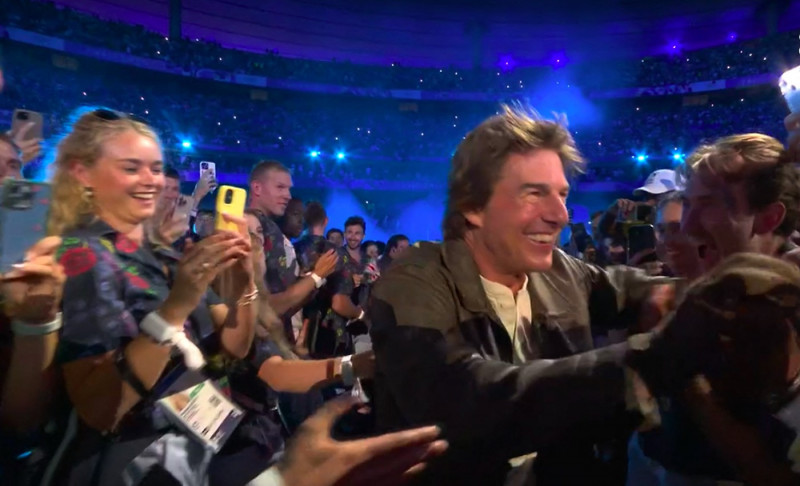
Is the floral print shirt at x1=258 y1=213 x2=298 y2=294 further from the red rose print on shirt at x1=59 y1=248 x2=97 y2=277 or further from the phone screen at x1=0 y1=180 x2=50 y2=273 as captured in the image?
the phone screen at x1=0 y1=180 x2=50 y2=273

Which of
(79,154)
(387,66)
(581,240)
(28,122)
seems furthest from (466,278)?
(387,66)

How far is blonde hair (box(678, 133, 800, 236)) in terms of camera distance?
159 cm

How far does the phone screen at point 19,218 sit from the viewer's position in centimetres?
139

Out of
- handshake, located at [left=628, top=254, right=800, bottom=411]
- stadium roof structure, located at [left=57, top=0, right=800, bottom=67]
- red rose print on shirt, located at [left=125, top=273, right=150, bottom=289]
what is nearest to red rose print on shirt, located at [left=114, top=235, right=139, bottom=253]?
red rose print on shirt, located at [left=125, top=273, right=150, bottom=289]

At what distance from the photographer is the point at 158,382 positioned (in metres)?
1.65

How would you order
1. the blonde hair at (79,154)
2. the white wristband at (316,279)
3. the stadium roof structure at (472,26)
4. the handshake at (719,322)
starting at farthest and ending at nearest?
1. the stadium roof structure at (472,26)
2. the white wristband at (316,279)
3. the blonde hair at (79,154)
4. the handshake at (719,322)

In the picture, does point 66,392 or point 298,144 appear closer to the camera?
point 66,392

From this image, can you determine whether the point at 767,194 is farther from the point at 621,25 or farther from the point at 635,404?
the point at 621,25

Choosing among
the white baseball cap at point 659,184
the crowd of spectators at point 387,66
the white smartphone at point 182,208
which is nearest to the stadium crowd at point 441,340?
the white smartphone at point 182,208

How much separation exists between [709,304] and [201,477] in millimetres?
1436

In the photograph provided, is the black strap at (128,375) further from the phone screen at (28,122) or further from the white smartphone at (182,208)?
the phone screen at (28,122)

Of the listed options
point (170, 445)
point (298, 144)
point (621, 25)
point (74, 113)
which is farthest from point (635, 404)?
point (621, 25)

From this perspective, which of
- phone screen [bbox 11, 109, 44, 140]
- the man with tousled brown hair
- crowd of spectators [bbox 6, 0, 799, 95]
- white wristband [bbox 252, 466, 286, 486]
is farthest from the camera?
crowd of spectators [bbox 6, 0, 799, 95]

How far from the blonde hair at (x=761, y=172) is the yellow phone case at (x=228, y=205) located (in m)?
1.47
